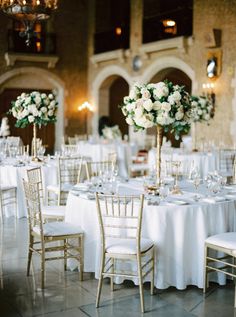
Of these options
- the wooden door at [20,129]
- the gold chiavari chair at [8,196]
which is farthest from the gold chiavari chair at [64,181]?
the wooden door at [20,129]

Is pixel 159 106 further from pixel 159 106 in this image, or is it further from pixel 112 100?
pixel 112 100

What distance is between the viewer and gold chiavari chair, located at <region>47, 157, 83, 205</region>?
658 centimetres

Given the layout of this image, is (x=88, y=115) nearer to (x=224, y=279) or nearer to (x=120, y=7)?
(x=120, y=7)

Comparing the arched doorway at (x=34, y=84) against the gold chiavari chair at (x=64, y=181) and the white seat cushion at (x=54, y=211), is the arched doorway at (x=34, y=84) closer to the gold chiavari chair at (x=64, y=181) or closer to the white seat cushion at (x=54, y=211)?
the gold chiavari chair at (x=64, y=181)

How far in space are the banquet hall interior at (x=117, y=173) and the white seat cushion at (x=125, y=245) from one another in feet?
0.04

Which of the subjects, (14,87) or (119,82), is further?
(119,82)

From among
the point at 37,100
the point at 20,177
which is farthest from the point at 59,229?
the point at 37,100

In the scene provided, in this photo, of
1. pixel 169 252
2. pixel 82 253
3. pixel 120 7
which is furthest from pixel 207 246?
pixel 120 7

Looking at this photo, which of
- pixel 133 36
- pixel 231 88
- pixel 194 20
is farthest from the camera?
pixel 133 36

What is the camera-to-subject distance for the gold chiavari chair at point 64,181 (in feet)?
21.6

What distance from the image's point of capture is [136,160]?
39.6 feet

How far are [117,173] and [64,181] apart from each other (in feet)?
6.58

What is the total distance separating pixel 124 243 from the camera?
13.9ft

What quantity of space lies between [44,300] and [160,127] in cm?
207
